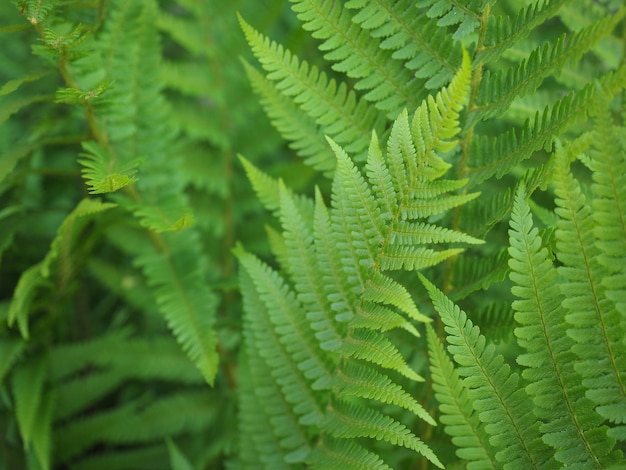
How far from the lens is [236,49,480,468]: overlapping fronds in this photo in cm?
97

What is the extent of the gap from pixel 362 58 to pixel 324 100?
10 cm

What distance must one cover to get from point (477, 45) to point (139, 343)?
1.16 m

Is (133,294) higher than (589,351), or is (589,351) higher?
(589,351)

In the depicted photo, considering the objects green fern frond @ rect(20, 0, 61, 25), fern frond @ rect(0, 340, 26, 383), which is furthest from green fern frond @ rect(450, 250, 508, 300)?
fern frond @ rect(0, 340, 26, 383)

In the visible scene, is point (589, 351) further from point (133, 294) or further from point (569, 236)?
point (133, 294)

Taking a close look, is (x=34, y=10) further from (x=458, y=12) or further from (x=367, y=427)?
(x=367, y=427)

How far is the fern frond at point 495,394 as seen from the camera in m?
0.95

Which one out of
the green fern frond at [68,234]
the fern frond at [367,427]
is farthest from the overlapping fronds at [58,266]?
the fern frond at [367,427]

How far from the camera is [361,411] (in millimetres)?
1079

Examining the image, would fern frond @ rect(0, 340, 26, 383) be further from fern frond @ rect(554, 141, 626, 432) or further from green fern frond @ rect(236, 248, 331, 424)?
fern frond @ rect(554, 141, 626, 432)

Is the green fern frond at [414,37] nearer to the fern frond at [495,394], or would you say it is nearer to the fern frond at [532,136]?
the fern frond at [532,136]

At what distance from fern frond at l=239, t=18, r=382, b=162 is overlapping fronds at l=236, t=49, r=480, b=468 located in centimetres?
13

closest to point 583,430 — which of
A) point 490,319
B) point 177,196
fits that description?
point 490,319

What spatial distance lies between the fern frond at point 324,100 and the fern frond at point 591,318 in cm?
41
